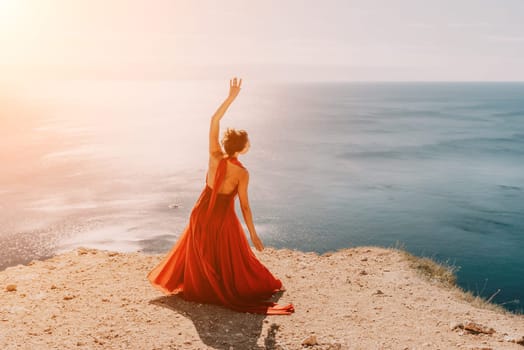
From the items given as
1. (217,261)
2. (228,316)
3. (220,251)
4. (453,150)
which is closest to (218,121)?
(220,251)

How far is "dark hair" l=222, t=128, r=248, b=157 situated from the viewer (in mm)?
7332

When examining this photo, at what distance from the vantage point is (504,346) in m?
7.21

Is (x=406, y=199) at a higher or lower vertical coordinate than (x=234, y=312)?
lower

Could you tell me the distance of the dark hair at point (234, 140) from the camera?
24.1ft

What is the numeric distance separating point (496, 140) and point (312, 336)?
3504 inches

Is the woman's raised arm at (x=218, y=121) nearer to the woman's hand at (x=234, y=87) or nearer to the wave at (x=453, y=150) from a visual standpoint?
the woman's hand at (x=234, y=87)

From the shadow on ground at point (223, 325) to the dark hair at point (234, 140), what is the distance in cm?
256

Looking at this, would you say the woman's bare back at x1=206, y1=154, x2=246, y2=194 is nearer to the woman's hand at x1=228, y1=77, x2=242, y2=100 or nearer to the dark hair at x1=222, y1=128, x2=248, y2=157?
the dark hair at x1=222, y1=128, x2=248, y2=157

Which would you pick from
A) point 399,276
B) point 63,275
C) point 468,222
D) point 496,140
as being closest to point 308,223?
point 468,222

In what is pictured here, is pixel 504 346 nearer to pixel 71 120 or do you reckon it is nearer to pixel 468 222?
pixel 468 222

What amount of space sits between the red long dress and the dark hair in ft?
2.24

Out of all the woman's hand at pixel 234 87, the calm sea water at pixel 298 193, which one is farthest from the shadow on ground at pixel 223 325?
the calm sea water at pixel 298 193

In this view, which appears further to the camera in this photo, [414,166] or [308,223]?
[414,166]

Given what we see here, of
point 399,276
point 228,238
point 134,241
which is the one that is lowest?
point 134,241
